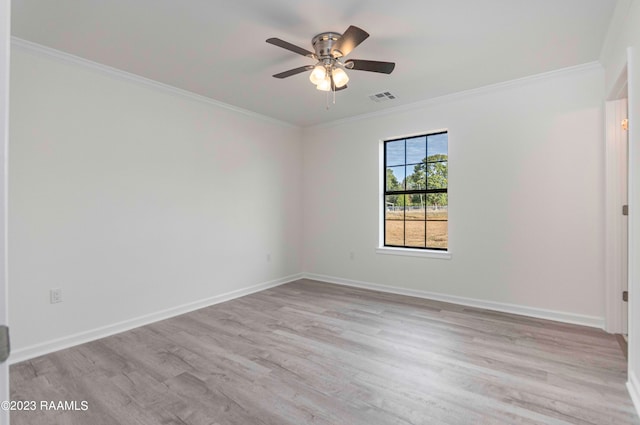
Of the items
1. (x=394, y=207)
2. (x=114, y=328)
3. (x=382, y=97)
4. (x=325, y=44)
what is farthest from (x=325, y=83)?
(x=114, y=328)

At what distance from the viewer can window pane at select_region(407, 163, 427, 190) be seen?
4.42 metres

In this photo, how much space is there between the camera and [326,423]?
1.78m

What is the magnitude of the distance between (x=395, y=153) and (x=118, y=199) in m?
3.59

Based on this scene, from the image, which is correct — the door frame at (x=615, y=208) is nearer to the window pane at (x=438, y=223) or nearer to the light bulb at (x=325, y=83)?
the window pane at (x=438, y=223)

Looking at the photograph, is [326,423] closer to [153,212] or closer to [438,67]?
[153,212]

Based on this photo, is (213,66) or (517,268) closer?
(213,66)

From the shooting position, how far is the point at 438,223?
4277 mm

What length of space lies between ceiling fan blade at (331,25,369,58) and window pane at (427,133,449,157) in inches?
88.6

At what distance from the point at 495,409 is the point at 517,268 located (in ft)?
6.92

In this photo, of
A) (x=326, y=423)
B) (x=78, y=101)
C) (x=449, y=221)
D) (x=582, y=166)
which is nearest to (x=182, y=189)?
(x=78, y=101)

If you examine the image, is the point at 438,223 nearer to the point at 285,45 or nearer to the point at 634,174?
the point at 634,174

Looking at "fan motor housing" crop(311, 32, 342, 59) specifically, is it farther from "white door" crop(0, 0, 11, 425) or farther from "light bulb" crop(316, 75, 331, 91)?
"white door" crop(0, 0, 11, 425)

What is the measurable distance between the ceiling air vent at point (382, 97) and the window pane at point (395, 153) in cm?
77

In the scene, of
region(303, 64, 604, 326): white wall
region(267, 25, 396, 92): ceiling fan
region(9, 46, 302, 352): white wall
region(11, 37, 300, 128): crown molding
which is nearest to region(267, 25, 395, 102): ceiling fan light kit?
region(267, 25, 396, 92): ceiling fan
